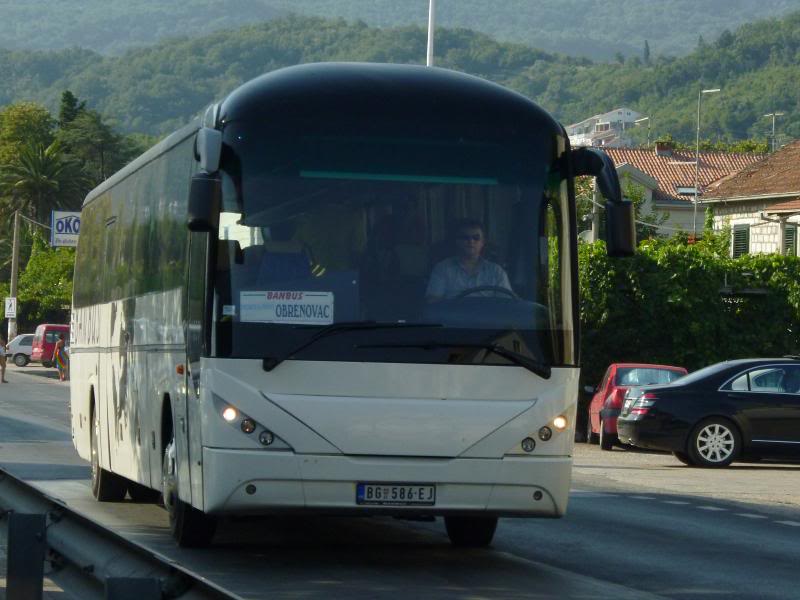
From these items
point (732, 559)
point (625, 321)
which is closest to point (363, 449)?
point (732, 559)

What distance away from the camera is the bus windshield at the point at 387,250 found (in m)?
10.6

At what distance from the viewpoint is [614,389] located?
29672 mm

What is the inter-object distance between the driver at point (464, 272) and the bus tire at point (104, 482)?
20.7 ft

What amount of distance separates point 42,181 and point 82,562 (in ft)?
340

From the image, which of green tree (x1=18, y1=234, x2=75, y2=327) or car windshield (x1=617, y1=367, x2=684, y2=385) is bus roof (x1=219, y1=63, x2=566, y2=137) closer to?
car windshield (x1=617, y1=367, x2=684, y2=385)

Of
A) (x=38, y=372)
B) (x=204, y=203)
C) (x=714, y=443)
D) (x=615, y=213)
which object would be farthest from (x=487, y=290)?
(x=38, y=372)

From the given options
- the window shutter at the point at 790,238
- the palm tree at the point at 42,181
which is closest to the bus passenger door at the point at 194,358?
the window shutter at the point at 790,238

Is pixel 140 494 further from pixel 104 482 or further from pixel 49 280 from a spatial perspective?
pixel 49 280

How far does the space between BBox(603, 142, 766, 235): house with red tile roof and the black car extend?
80606 millimetres

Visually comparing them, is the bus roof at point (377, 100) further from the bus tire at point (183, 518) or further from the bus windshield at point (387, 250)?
the bus tire at point (183, 518)

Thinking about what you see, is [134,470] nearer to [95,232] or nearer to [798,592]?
[95,232]

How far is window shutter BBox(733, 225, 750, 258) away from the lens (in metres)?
61.5

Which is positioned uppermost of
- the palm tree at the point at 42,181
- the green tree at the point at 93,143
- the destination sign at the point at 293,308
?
the green tree at the point at 93,143

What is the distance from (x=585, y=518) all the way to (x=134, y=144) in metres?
134
